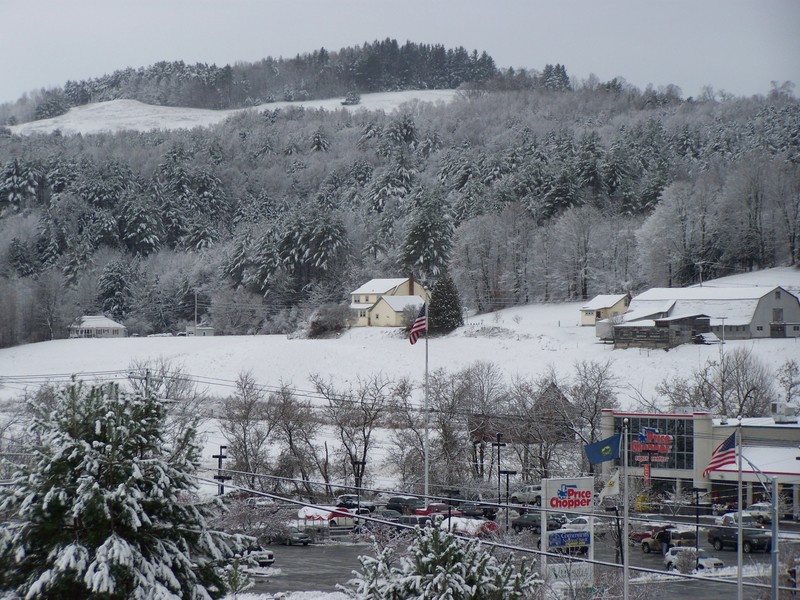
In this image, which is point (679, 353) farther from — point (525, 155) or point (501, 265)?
point (525, 155)

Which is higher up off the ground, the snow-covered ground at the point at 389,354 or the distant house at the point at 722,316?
the distant house at the point at 722,316

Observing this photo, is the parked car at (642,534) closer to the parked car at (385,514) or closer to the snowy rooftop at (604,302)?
the parked car at (385,514)

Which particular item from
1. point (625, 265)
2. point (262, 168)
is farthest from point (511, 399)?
point (262, 168)

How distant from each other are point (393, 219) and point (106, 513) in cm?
10282

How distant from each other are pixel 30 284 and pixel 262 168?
7156 cm

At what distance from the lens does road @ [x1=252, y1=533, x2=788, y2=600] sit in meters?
26.9

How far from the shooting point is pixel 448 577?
13594mm

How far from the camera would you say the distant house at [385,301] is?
3263 inches

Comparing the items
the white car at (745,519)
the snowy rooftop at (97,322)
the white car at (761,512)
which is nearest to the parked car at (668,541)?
the white car at (745,519)

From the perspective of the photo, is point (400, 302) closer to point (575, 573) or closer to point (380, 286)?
point (380, 286)

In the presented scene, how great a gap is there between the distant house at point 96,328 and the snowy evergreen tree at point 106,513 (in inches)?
3460

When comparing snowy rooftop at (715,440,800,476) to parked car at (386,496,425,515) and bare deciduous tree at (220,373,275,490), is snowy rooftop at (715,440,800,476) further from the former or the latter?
bare deciduous tree at (220,373,275,490)

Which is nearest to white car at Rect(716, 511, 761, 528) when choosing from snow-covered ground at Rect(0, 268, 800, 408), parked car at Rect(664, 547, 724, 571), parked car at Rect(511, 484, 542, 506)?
parked car at Rect(664, 547, 724, 571)

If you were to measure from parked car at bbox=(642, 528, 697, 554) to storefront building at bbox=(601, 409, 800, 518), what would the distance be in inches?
253
